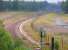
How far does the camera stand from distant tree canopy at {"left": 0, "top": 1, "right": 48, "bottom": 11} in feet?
3.65

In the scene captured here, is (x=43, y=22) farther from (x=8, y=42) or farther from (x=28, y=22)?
(x=8, y=42)

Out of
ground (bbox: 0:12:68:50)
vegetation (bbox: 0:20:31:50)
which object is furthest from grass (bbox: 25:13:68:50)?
vegetation (bbox: 0:20:31:50)

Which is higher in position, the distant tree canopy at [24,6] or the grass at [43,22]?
the distant tree canopy at [24,6]

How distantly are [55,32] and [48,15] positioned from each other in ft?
0.58

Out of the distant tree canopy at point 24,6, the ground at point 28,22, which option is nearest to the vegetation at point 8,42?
the ground at point 28,22

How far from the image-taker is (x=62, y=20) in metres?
1.11

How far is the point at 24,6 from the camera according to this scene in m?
1.12

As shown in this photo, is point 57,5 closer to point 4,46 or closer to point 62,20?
point 62,20

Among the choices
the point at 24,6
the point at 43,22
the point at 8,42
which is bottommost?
the point at 8,42

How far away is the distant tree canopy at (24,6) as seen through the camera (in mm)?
1111

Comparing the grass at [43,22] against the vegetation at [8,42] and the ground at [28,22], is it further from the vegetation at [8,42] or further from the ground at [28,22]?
the vegetation at [8,42]

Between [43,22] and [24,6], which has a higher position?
[24,6]

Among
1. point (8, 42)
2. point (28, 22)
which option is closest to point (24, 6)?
point (28, 22)

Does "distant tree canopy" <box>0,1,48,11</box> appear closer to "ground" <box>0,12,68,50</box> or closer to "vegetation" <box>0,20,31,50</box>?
"ground" <box>0,12,68,50</box>
